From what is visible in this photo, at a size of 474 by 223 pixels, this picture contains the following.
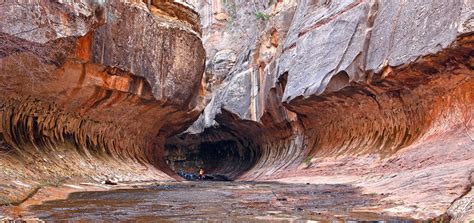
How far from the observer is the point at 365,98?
1410cm

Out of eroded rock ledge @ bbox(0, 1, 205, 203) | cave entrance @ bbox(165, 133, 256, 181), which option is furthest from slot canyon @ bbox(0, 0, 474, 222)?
cave entrance @ bbox(165, 133, 256, 181)

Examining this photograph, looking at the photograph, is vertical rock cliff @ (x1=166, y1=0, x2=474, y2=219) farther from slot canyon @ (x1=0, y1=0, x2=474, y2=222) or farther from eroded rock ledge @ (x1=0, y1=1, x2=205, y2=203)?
eroded rock ledge @ (x1=0, y1=1, x2=205, y2=203)

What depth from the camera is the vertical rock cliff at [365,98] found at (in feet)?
29.8

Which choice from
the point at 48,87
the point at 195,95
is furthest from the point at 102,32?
the point at 195,95

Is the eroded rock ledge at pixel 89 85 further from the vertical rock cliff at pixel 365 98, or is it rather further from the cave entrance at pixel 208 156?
the cave entrance at pixel 208 156

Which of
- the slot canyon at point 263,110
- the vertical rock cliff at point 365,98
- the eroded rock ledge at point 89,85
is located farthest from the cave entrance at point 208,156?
the eroded rock ledge at point 89,85

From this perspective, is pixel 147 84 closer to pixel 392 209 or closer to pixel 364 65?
pixel 364 65

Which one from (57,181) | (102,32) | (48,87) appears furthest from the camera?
(102,32)

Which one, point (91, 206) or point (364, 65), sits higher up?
point (364, 65)

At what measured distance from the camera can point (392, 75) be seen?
11875 millimetres

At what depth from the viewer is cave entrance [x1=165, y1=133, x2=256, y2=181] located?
29547 millimetres

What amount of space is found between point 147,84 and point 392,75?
7374 mm

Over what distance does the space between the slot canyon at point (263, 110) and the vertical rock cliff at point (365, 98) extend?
0.17ft

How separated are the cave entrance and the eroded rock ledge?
1048 centimetres
